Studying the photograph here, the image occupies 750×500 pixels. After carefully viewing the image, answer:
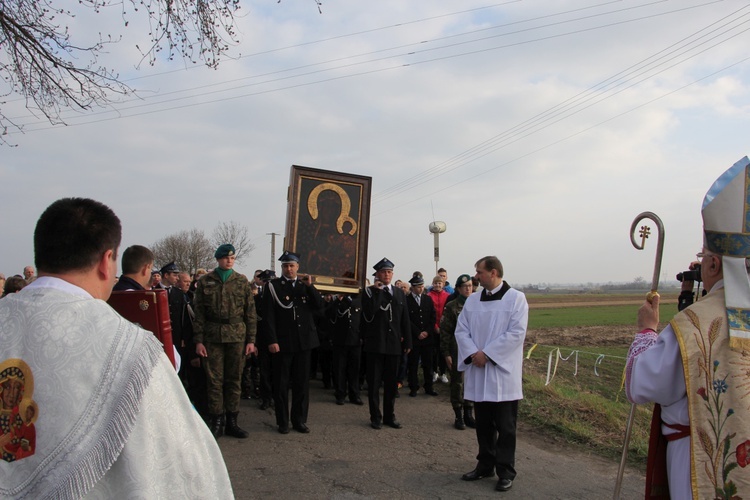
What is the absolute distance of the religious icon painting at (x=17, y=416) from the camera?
5.34 ft

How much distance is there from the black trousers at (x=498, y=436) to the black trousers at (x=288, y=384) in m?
2.49

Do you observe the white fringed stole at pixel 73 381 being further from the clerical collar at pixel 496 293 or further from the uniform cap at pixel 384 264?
the uniform cap at pixel 384 264

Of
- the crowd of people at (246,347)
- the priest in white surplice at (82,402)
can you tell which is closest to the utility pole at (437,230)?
the crowd of people at (246,347)

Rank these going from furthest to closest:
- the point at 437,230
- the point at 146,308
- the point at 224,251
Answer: the point at 437,230 → the point at 224,251 → the point at 146,308

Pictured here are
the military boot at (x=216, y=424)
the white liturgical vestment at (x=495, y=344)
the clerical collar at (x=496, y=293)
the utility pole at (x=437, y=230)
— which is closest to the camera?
the white liturgical vestment at (x=495, y=344)

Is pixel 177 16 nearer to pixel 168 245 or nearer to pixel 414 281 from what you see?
pixel 414 281

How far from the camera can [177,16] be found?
680 cm

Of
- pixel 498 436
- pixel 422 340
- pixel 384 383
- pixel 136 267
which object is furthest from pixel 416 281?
pixel 136 267

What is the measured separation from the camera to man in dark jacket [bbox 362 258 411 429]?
25.5 feet

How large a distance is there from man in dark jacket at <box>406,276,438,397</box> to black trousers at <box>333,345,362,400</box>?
39.5 inches

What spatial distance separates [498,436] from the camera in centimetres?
570

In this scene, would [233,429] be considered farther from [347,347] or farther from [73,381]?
[73,381]

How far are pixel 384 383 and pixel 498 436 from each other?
103 inches

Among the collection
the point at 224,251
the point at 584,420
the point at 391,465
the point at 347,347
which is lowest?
the point at 391,465
